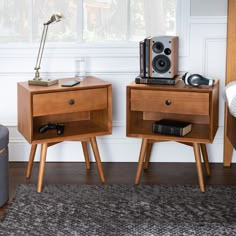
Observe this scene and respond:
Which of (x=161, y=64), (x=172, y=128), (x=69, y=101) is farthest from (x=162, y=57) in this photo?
(x=69, y=101)

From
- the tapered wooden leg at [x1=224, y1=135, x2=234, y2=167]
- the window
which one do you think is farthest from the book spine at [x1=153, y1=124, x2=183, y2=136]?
the window

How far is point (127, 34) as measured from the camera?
3572 mm

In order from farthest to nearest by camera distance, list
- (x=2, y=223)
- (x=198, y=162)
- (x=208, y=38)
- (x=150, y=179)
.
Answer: (x=208, y=38) → (x=150, y=179) → (x=198, y=162) → (x=2, y=223)

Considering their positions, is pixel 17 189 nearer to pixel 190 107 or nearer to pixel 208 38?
pixel 190 107

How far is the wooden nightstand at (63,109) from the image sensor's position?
2.98m

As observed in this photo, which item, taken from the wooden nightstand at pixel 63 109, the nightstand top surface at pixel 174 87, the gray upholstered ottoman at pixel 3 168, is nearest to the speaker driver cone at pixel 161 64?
the nightstand top surface at pixel 174 87

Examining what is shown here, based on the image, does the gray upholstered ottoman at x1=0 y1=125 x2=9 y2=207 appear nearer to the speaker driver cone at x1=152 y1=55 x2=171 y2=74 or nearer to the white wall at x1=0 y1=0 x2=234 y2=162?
the white wall at x1=0 y1=0 x2=234 y2=162

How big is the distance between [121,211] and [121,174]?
64cm

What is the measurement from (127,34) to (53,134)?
895 millimetres

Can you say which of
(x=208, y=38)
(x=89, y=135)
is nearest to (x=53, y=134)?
(x=89, y=135)

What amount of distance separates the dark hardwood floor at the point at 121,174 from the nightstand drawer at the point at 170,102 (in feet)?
1.45

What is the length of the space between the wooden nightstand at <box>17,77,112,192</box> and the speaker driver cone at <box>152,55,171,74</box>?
0.30m

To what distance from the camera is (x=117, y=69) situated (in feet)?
11.7

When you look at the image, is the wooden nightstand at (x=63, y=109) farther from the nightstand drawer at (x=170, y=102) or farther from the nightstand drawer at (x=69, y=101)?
the nightstand drawer at (x=170, y=102)
